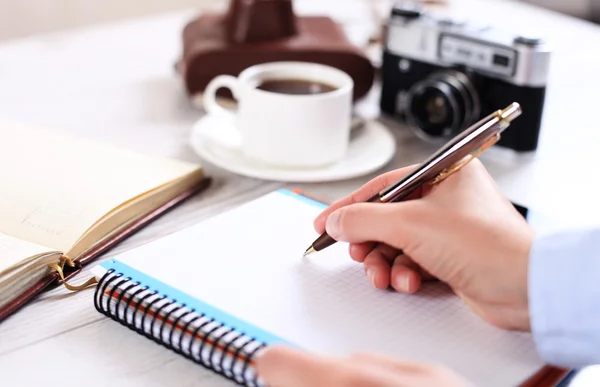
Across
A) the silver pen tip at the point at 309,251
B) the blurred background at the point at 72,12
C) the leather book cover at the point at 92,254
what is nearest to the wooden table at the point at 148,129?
the leather book cover at the point at 92,254

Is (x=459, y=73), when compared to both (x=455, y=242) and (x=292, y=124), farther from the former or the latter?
(x=455, y=242)

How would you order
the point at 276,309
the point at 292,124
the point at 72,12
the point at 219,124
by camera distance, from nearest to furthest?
the point at 276,309 < the point at 292,124 < the point at 219,124 < the point at 72,12

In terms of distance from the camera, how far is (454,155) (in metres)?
0.60

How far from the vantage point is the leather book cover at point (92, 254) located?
0.61m

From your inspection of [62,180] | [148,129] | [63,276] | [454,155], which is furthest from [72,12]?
[454,155]

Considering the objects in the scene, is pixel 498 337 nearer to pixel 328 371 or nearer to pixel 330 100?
pixel 328 371

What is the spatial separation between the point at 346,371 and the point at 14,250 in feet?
0.97

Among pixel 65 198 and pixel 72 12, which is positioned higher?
pixel 65 198

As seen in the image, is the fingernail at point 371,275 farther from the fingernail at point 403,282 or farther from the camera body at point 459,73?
the camera body at point 459,73

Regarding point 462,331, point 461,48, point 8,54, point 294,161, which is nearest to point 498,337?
point 462,331

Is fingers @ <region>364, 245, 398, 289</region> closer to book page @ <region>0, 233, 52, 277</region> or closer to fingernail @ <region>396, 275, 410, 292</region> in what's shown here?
fingernail @ <region>396, 275, 410, 292</region>

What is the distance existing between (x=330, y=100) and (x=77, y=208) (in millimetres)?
275

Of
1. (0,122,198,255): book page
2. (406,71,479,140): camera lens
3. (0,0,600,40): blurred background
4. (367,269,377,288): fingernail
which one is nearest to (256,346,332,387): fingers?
(367,269,377,288): fingernail

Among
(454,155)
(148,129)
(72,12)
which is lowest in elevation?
(72,12)
